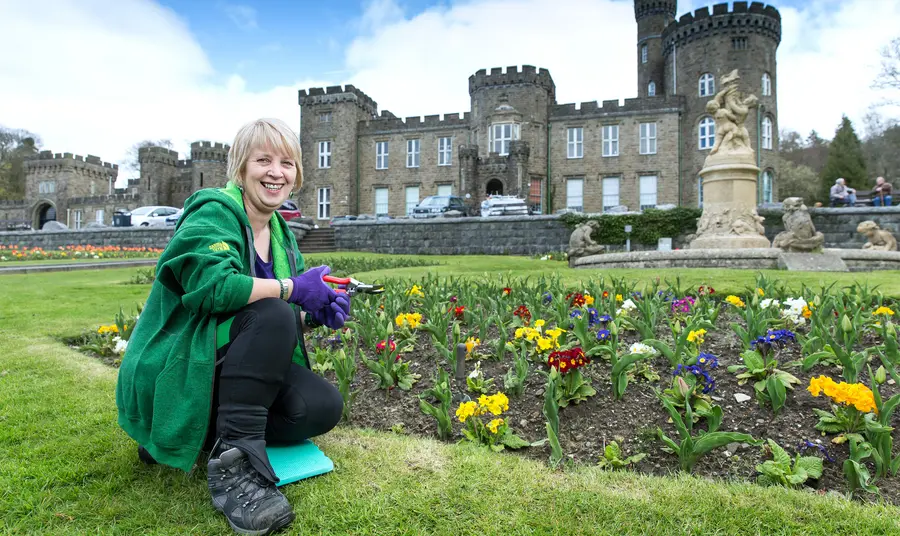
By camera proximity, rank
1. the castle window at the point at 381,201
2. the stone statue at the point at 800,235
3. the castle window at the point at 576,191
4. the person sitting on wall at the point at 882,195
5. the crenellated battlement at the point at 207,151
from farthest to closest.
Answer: the crenellated battlement at the point at 207,151, the castle window at the point at 381,201, the castle window at the point at 576,191, the person sitting on wall at the point at 882,195, the stone statue at the point at 800,235

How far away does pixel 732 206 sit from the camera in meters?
12.2

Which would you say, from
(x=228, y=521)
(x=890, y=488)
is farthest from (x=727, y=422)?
(x=228, y=521)

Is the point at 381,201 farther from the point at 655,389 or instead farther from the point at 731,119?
the point at 655,389

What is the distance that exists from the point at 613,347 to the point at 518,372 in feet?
2.12

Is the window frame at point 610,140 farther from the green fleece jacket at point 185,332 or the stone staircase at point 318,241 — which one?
the green fleece jacket at point 185,332

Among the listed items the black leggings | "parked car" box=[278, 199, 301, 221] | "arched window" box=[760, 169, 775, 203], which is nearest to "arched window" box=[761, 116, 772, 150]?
"arched window" box=[760, 169, 775, 203]

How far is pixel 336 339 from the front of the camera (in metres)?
4.20

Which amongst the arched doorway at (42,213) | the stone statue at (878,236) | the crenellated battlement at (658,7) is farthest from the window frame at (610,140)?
the arched doorway at (42,213)

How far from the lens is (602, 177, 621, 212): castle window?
35656 millimetres

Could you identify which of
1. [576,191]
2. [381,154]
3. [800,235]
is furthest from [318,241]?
[800,235]

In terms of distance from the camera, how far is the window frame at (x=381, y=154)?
3872cm

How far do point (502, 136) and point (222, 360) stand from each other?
34379 mm

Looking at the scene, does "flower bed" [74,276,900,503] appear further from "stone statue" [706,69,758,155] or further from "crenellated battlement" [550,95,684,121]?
"crenellated battlement" [550,95,684,121]

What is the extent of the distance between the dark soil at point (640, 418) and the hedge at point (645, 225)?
20.4m
